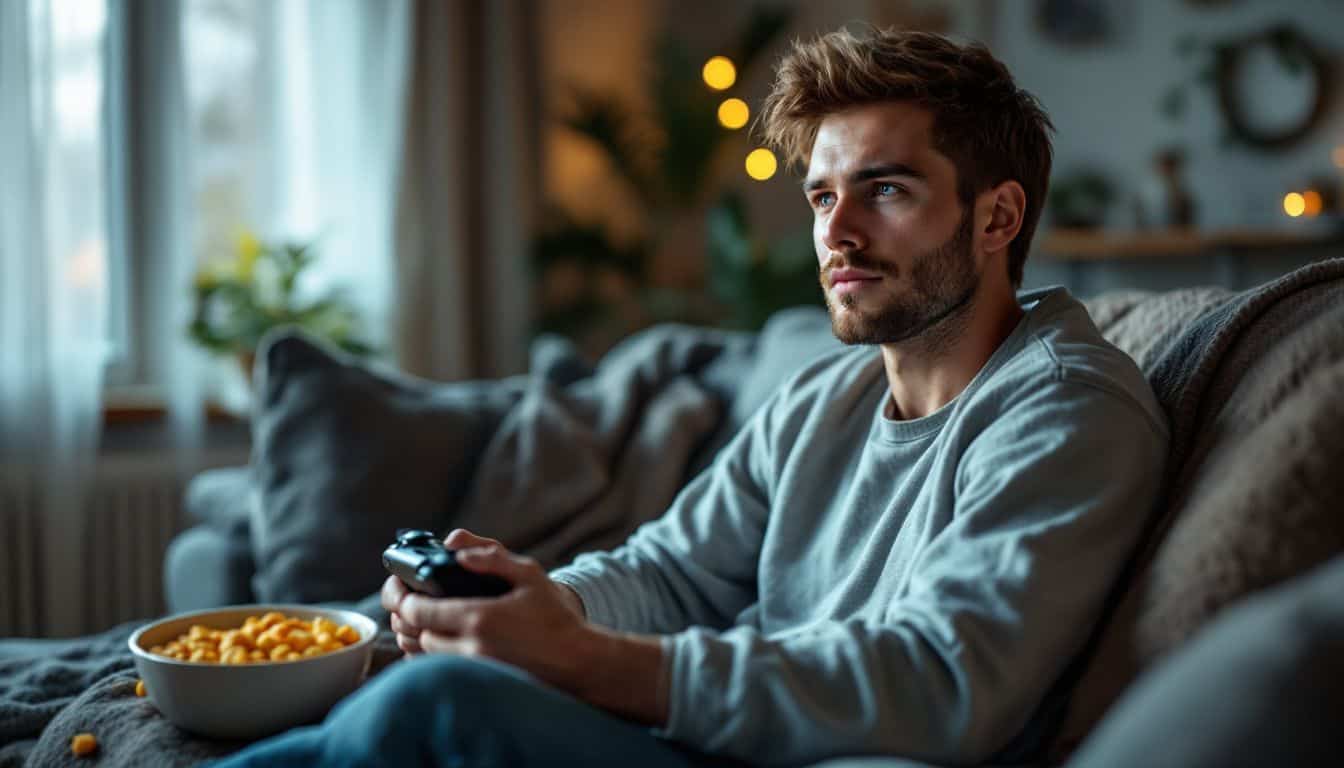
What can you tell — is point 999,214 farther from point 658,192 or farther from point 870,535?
point 658,192

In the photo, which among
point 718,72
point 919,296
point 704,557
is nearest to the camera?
point 919,296

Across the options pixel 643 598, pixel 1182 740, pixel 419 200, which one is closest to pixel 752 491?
pixel 643 598

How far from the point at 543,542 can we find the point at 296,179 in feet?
6.94

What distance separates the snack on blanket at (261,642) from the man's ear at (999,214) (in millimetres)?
854

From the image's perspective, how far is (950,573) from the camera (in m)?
1.04

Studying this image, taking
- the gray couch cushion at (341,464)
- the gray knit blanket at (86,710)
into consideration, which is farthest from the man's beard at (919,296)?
the gray couch cushion at (341,464)

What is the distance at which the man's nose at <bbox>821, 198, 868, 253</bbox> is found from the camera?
133 cm

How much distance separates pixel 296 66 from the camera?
3689 millimetres

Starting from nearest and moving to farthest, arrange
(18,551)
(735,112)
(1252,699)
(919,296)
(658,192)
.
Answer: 1. (1252,699)
2. (919,296)
3. (18,551)
4. (735,112)
5. (658,192)

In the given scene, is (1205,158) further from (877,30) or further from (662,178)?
(877,30)

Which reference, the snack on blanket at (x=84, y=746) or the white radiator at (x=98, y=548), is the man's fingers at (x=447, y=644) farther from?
the white radiator at (x=98, y=548)

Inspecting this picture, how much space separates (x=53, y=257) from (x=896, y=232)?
2.62m

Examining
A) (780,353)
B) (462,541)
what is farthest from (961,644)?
(780,353)

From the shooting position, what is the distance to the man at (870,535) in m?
0.98
